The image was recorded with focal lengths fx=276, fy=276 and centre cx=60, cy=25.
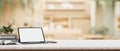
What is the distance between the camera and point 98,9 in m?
5.70

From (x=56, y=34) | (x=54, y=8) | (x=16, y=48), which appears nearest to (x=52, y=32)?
(x=56, y=34)

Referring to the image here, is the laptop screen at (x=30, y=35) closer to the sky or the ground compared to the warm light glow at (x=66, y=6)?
closer to the ground

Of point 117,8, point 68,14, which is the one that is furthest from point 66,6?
point 117,8

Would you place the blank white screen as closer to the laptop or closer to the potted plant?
the laptop

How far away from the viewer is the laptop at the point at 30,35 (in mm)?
1883

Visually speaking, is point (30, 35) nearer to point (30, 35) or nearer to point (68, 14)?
point (30, 35)

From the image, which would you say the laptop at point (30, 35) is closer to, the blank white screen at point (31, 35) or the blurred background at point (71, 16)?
the blank white screen at point (31, 35)

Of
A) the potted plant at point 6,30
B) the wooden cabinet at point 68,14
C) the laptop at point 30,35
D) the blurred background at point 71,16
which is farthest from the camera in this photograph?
the wooden cabinet at point 68,14

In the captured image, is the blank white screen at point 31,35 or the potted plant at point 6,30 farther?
the potted plant at point 6,30

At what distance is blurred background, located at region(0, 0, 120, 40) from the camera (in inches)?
217

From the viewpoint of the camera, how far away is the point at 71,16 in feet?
18.8

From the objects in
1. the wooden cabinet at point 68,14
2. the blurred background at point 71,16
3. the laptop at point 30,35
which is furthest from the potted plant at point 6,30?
the wooden cabinet at point 68,14

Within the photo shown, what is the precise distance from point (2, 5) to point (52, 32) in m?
1.14

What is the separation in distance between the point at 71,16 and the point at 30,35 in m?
3.87
